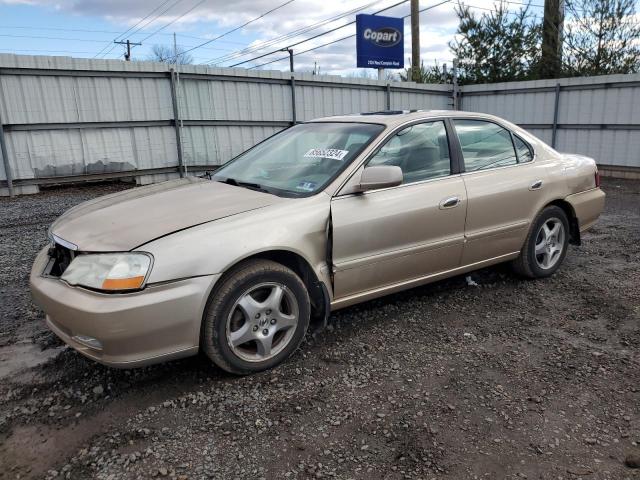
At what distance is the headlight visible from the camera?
2576mm

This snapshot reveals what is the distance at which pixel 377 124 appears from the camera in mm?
3783

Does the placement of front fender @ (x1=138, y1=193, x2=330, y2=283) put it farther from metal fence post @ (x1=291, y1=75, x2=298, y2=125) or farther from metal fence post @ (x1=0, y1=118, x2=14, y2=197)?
Result: metal fence post @ (x1=291, y1=75, x2=298, y2=125)

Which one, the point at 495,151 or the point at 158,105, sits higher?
the point at 158,105

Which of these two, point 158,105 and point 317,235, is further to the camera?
point 158,105

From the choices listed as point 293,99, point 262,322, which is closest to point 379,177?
point 262,322

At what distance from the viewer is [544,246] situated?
4.64 metres

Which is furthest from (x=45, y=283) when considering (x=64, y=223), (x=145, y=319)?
(x=145, y=319)

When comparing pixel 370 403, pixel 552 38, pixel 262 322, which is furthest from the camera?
pixel 552 38

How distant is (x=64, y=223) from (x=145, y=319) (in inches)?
43.1

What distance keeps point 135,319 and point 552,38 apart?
16.7 m

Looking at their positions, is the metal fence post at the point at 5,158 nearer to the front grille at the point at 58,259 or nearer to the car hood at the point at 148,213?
the car hood at the point at 148,213

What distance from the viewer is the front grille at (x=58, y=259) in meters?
2.98

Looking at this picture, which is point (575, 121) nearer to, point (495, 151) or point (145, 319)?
point (495, 151)

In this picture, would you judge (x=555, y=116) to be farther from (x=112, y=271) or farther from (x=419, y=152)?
(x=112, y=271)
